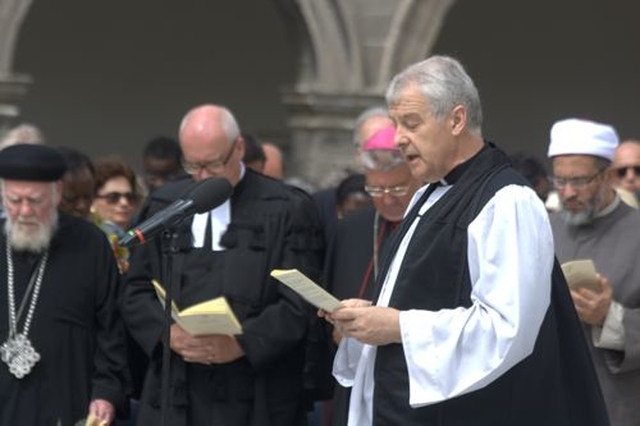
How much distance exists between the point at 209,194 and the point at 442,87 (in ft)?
3.18

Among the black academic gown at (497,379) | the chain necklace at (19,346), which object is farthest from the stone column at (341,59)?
the black academic gown at (497,379)

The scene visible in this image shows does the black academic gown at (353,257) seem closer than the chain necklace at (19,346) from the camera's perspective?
No

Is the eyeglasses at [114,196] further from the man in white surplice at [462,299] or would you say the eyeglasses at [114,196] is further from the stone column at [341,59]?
the stone column at [341,59]

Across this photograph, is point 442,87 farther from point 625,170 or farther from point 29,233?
point 625,170

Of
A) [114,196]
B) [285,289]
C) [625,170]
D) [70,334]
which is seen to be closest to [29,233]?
[70,334]

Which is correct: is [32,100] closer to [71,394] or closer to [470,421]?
[71,394]

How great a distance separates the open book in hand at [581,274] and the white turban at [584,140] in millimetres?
550

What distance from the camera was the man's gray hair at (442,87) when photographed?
16.5ft

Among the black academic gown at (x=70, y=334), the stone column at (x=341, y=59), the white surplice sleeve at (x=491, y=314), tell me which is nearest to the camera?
the white surplice sleeve at (x=491, y=314)

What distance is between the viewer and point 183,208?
546cm

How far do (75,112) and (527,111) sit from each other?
4.20m

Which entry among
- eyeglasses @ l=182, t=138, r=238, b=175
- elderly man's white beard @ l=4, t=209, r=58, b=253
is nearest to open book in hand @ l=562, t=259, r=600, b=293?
eyeglasses @ l=182, t=138, r=238, b=175

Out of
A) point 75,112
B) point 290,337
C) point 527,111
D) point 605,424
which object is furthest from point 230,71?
point 605,424

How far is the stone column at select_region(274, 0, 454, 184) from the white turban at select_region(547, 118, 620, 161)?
612cm
